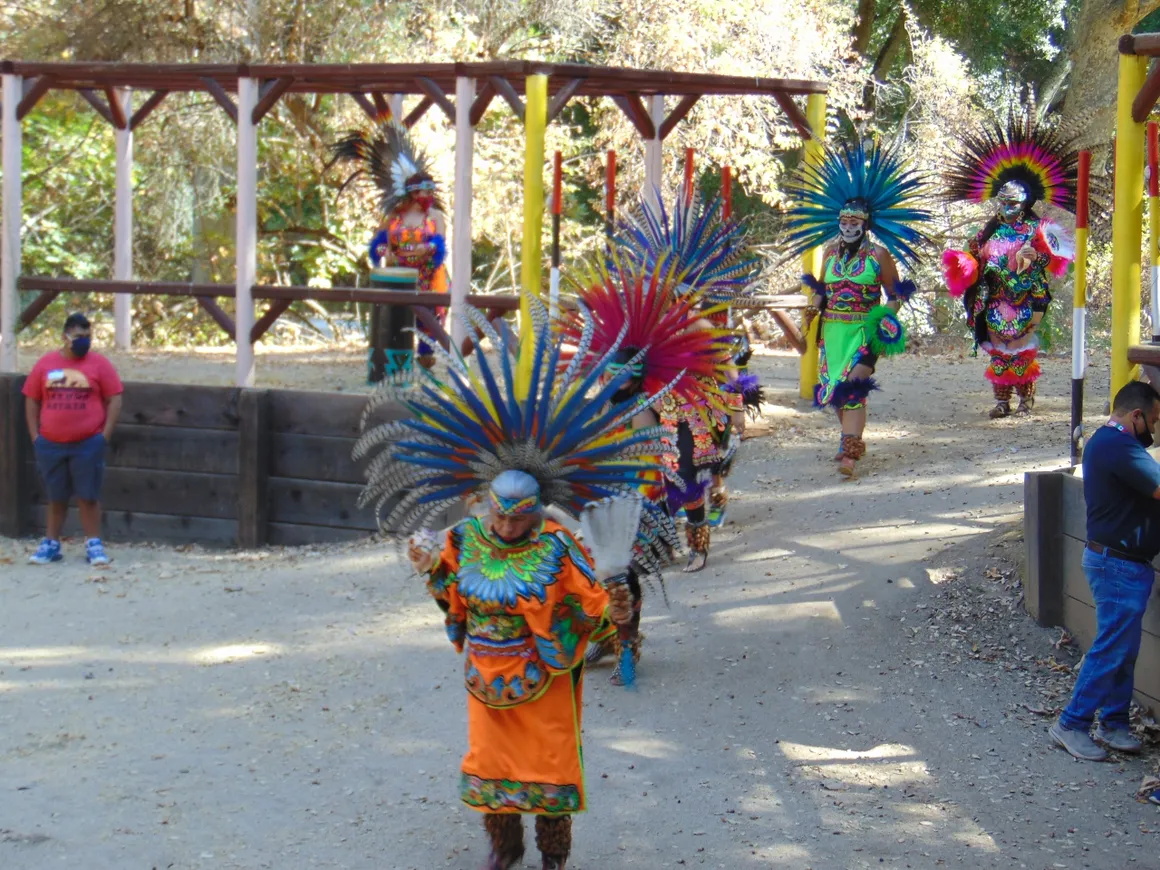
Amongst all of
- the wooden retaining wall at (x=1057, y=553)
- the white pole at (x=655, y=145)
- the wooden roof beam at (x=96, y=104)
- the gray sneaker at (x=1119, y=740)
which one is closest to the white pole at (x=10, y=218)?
the wooden roof beam at (x=96, y=104)

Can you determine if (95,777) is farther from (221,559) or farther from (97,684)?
(221,559)

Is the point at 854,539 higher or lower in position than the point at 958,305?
lower

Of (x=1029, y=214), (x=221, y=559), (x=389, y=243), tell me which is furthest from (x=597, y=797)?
(x=389, y=243)

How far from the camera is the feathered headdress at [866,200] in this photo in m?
9.48

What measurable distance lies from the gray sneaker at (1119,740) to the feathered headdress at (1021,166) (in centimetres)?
542

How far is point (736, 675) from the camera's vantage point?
6.50 m

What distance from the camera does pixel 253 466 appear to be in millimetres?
10336

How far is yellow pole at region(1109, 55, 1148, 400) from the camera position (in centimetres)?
600

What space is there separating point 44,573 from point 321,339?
30.6ft

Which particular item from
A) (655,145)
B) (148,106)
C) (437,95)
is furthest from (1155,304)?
(148,106)

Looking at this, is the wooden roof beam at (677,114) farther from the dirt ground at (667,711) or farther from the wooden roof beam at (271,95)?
the dirt ground at (667,711)

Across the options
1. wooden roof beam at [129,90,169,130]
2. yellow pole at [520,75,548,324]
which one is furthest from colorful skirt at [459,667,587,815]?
wooden roof beam at [129,90,169,130]

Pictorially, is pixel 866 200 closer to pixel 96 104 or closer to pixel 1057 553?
pixel 1057 553

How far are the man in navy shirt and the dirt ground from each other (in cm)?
21
